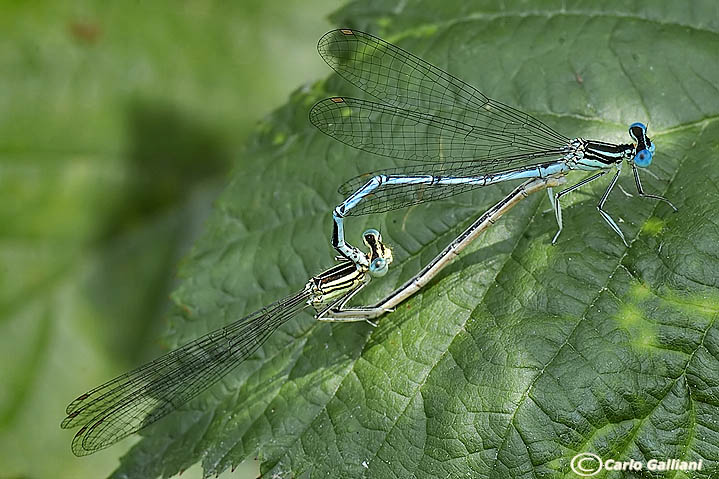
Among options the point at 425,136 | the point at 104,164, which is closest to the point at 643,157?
the point at 425,136

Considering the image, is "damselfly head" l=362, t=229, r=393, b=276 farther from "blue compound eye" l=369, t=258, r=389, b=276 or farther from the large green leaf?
the large green leaf

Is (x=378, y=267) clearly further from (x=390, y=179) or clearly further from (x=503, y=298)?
(x=503, y=298)

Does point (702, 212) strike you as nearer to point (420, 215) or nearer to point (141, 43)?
point (420, 215)

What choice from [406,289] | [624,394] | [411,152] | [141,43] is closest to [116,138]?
[141,43]

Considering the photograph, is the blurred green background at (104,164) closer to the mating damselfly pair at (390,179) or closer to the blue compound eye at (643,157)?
the mating damselfly pair at (390,179)

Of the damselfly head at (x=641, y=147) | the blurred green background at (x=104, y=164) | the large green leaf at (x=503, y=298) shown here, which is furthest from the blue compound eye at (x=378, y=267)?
the blurred green background at (x=104, y=164)

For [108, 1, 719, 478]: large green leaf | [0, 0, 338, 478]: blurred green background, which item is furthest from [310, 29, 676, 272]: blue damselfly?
[0, 0, 338, 478]: blurred green background

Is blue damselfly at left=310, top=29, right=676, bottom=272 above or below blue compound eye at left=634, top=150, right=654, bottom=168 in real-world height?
above
